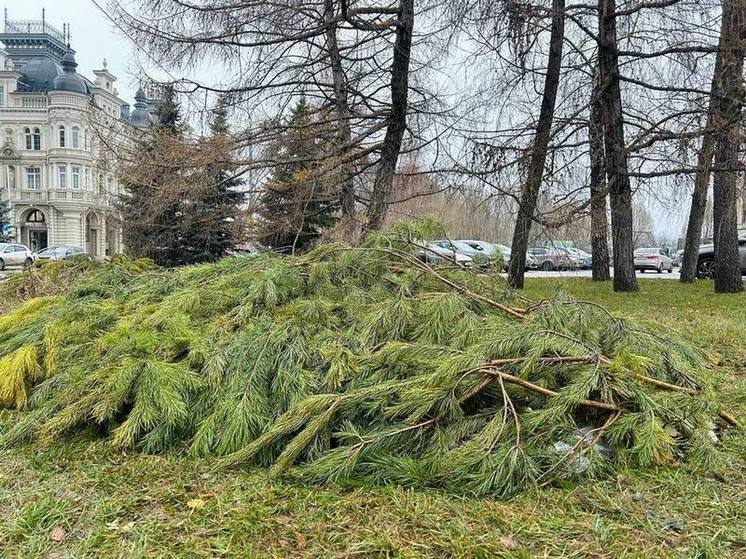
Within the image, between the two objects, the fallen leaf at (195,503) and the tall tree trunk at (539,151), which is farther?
the tall tree trunk at (539,151)

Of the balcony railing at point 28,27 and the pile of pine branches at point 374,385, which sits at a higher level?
the balcony railing at point 28,27

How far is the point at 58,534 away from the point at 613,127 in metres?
8.26

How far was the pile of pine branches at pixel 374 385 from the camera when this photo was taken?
6.72 ft

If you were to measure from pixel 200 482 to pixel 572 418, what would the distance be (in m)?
1.53

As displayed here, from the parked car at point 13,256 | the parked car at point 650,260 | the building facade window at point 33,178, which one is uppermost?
the building facade window at point 33,178

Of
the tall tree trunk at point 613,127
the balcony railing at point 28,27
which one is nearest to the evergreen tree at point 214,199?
the tall tree trunk at point 613,127

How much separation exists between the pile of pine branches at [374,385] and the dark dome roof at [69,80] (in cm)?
3186

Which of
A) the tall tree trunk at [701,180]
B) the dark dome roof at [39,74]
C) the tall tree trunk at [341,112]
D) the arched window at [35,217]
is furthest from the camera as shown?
the arched window at [35,217]

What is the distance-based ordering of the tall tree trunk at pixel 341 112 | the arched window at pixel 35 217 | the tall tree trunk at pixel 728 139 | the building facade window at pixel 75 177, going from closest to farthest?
1. the tall tree trunk at pixel 728 139
2. the tall tree trunk at pixel 341 112
3. the building facade window at pixel 75 177
4. the arched window at pixel 35 217

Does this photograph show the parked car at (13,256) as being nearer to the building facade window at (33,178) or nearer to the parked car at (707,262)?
the building facade window at (33,178)

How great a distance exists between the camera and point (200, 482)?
81.0 inches

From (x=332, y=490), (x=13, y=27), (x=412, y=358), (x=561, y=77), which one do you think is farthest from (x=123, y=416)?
(x=13, y=27)

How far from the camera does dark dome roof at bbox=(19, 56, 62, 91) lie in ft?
104

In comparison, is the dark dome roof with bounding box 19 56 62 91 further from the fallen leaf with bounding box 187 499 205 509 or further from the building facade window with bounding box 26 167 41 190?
the fallen leaf with bounding box 187 499 205 509
